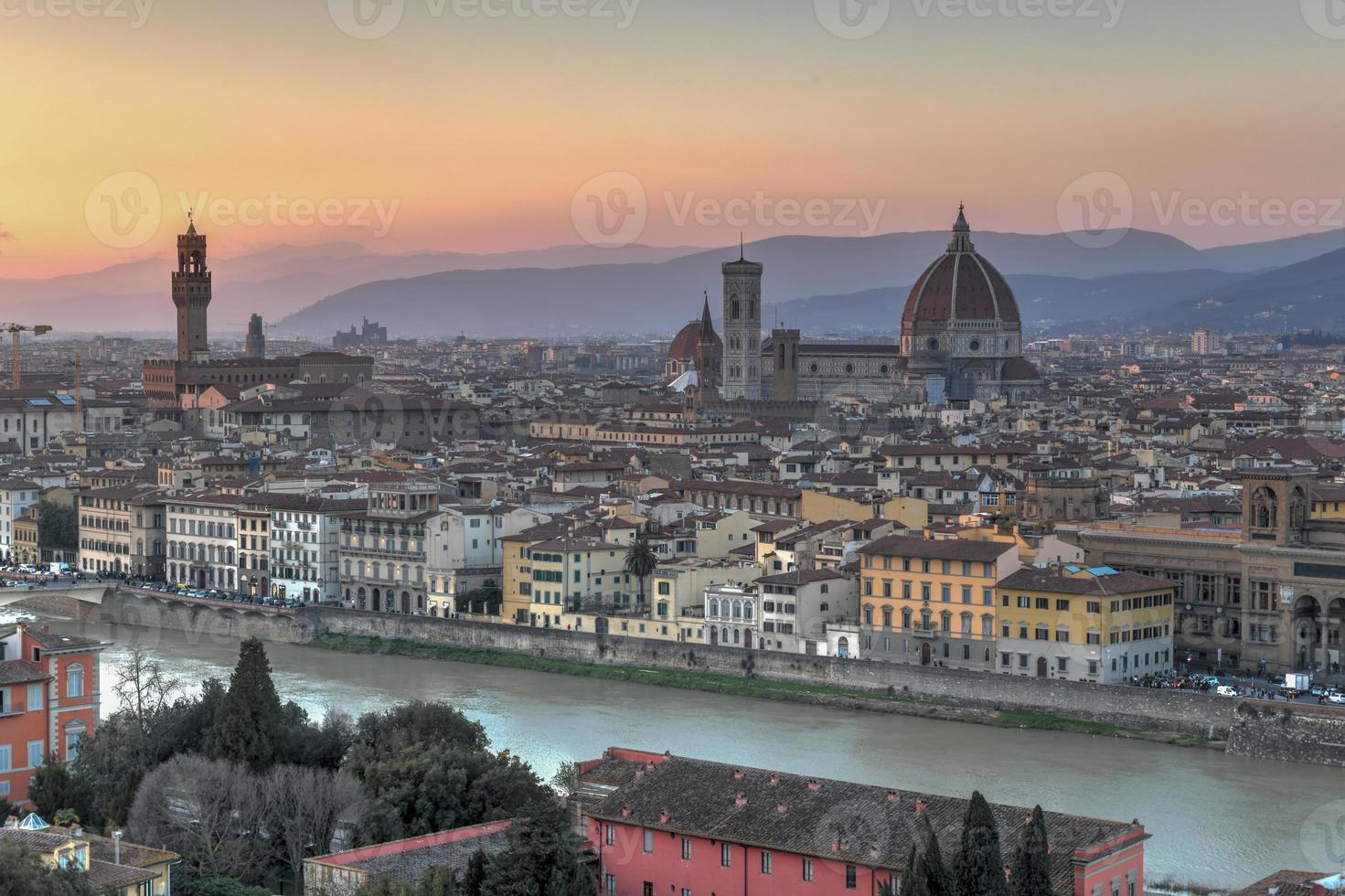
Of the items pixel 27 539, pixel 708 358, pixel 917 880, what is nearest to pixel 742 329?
pixel 708 358

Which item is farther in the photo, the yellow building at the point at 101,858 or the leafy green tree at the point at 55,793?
the leafy green tree at the point at 55,793

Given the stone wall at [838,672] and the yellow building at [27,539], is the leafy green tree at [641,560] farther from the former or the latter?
the yellow building at [27,539]

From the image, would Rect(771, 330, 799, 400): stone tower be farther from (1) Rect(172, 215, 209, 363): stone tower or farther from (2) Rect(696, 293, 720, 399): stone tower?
(1) Rect(172, 215, 209, 363): stone tower

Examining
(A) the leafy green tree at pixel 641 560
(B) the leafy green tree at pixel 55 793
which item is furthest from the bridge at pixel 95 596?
(B) the leafy green tree at pixel 55 793

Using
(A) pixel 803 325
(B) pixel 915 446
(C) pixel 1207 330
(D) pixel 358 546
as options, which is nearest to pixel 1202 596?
(D) pixel 358 546

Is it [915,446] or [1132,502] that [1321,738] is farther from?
[915,446]

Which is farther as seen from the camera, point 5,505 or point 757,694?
point 5,505

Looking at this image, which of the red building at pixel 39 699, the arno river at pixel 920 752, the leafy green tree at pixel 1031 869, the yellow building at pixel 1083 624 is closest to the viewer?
the leafy green tree at pixel 1031 869
